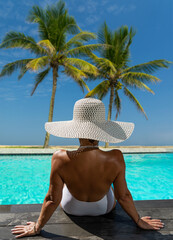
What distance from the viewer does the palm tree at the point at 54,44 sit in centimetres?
1155

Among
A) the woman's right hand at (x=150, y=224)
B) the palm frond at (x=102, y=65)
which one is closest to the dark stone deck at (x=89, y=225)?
the woman's right hand at (x=150, y=224)

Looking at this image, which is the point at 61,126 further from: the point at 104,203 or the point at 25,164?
the point at 25,164

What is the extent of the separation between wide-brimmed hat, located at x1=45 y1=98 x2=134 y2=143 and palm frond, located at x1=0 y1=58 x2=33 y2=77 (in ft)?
38.2

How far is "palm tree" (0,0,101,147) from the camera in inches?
455

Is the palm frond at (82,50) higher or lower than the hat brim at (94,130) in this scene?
higher

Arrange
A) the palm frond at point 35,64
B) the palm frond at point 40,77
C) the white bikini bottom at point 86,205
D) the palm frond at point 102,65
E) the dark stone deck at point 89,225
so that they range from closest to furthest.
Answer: the dark stone deck at point 89,225 → the white bikini bottom at point 86,205 → the palm frond at point 35,64 → the palm frond at point 102,65 → the palm frond at point 40,77

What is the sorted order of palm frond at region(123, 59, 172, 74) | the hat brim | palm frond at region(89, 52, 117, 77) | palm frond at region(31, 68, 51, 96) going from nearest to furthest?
the hat brim
palm frond at region(123, 59, 172, 74)
palm frond at region(89, 52, 117, 77)
palm frond at region(31, 68, 51, 96)

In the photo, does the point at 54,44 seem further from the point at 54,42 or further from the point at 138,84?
the point at 138,84

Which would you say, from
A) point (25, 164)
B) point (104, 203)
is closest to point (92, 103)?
point (104, 203)

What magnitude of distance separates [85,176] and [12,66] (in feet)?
40.2

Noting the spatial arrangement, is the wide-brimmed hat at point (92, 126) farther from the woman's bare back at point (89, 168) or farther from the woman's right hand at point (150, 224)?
the woman's right hand at point (150, 224)

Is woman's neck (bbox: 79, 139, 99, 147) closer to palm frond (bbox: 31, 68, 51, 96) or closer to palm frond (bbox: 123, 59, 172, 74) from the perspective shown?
palm frond (bbox: 31, 68, 51, 96)

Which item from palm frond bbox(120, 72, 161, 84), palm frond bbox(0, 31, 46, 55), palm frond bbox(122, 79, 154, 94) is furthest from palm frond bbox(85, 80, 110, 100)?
palm frond bbox(0, 31, 46, 55)

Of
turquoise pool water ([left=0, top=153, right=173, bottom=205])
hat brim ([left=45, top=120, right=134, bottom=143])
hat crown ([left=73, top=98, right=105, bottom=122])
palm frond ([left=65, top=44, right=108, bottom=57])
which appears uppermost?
palm frond ([left=65, top=44, right=108, bottom=57])
